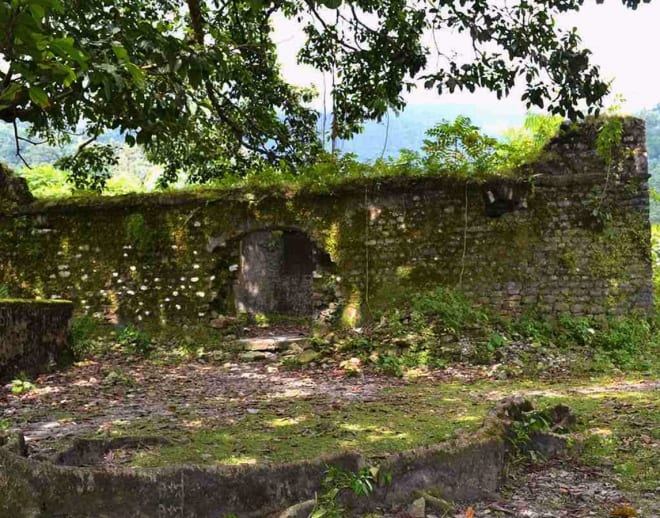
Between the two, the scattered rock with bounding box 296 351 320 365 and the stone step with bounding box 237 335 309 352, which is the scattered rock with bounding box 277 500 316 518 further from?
the stone step with bounding box 237 335 309 352

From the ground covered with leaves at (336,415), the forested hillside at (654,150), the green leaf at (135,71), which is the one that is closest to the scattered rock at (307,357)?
the ground covered with leaves at (336,415)

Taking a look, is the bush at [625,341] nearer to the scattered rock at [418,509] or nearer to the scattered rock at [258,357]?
the scattered rock at [258,357]

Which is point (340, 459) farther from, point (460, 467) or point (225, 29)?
point (225, 29)

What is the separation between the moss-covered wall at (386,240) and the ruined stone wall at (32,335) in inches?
84.2

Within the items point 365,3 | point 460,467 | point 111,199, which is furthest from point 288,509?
point 111,199

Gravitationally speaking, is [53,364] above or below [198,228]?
below

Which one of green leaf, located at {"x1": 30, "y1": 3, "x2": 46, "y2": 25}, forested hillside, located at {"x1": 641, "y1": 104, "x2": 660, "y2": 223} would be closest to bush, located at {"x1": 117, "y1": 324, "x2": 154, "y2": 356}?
green leaf, located at {"x1": 30, "y1": 3, "x2": 46, "y2": 25}

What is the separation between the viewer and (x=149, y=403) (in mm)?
6293

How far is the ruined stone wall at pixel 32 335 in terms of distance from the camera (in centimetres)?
721

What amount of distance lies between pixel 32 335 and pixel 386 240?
564cm

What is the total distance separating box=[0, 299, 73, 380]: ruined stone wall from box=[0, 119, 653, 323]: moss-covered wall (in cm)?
214

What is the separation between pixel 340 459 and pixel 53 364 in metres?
6.21

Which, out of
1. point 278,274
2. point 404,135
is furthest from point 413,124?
point 278,274

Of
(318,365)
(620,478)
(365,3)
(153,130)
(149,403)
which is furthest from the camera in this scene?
(318,365)
